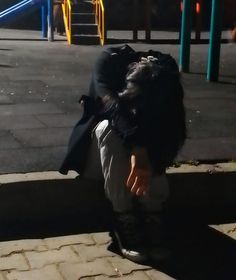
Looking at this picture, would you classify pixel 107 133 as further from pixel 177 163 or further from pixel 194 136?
pixel 194 136

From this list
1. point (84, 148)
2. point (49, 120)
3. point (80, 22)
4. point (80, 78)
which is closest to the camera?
point (84, 148)

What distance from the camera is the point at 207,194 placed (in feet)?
14.4

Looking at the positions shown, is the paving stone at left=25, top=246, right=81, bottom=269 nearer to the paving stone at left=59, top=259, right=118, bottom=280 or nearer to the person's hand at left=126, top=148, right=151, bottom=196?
the paving stone at left=59, top=259, right=118, bottom=280

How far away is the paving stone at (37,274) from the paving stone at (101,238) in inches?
17.6

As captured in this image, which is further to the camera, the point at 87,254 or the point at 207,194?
the point at 207,194

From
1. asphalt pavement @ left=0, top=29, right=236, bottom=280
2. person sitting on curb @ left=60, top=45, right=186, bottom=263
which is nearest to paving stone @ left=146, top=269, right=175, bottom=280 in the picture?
asphalt pavement @ left=0, top=29, right=236, bottom=280

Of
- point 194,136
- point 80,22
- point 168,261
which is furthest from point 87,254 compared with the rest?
point 80,22

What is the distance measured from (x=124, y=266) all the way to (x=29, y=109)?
2891mm

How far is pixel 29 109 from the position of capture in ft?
20.0

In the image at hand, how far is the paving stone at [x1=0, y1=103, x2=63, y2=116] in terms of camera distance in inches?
233

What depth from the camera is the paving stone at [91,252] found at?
11.8 feet

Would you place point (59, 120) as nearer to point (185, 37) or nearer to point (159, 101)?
point (159, 101)

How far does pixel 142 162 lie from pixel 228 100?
3650 mm

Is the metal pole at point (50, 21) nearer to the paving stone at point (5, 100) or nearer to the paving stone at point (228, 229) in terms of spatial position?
the paving stone at point (5, 100)
